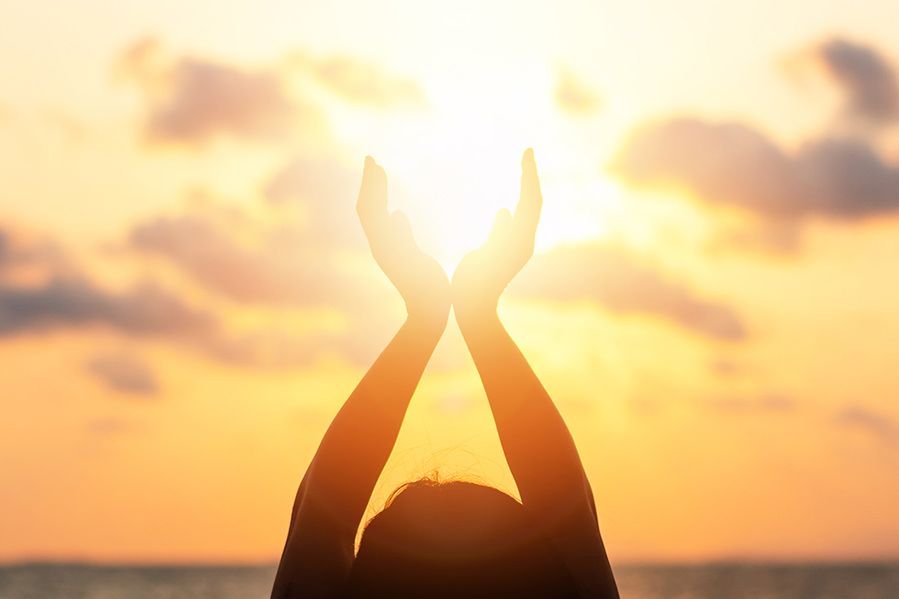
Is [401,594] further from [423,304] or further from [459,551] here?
[423,304]

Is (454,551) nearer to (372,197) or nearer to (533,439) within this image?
(533,439)

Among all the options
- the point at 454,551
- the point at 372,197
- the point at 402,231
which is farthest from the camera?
the point at 372,197

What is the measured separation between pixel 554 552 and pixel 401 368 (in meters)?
0.85

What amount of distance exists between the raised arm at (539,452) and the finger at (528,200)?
0.59 m

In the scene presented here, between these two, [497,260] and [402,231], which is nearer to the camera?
[497,260]

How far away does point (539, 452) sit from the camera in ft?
14.0

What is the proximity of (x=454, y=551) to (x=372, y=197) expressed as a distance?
5.98 ft

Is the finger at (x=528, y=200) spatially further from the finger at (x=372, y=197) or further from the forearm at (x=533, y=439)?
the forearm at (x=533, y=439)

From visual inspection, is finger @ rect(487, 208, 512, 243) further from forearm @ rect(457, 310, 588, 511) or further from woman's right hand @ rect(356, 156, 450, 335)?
forearm @ rect(457, 310, 588, 511)

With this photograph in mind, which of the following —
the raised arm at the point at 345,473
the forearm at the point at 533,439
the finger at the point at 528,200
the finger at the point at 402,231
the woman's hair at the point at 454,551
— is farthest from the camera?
the finger at the point at 528,200

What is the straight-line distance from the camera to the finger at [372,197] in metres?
5.16

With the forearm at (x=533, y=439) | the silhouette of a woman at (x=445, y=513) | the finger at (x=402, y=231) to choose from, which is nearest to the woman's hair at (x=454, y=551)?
the silhouette of a woman at (x=445, y=513)

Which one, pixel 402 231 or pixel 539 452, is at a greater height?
pixel 402 231

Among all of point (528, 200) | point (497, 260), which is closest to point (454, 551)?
point (497, 260)
